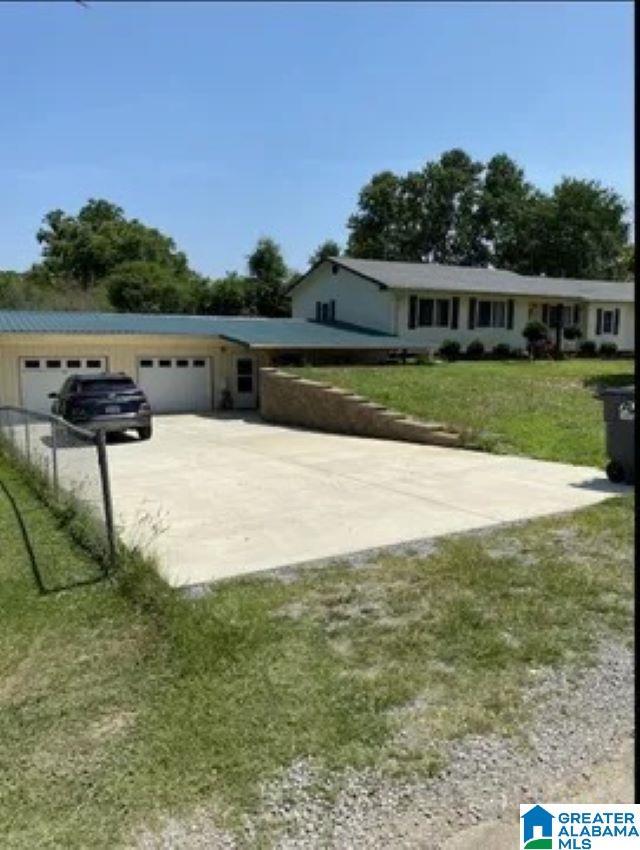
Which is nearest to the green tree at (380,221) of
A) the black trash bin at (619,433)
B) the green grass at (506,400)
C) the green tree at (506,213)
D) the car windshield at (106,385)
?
the green tree at (506,213)

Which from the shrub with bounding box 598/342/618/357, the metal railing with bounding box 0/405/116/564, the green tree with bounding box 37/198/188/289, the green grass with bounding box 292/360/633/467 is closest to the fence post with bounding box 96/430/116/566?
the metal railing with bounding box 0/405/116/564

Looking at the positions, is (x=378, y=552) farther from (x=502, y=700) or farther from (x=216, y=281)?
(x=216, y=281)

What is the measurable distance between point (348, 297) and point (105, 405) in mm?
15487

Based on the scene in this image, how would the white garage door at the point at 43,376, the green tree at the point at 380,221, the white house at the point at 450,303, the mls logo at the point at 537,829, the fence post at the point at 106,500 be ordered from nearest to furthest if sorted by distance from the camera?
1. the mls logo at the point at 537,829
2. the fence post at the point at 106,500
3. the white garage door at the point at 43,376
4. the white house at the point at 450,303
5. the green tree at the point at 380,221

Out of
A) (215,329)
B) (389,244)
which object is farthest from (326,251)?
(215,329)

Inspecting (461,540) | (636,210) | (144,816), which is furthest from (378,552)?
(636,210)

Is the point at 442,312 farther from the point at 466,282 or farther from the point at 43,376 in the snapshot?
the point at 43,376

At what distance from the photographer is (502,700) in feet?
12.4

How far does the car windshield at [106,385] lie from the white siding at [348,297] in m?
13.2

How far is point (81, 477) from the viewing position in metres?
8.48

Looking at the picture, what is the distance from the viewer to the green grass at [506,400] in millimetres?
13055

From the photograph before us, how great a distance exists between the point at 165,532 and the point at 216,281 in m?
41.4

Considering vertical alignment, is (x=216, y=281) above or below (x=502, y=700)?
above

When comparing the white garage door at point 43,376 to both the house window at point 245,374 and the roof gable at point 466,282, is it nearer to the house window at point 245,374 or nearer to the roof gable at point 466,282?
the house window at point 245,374
